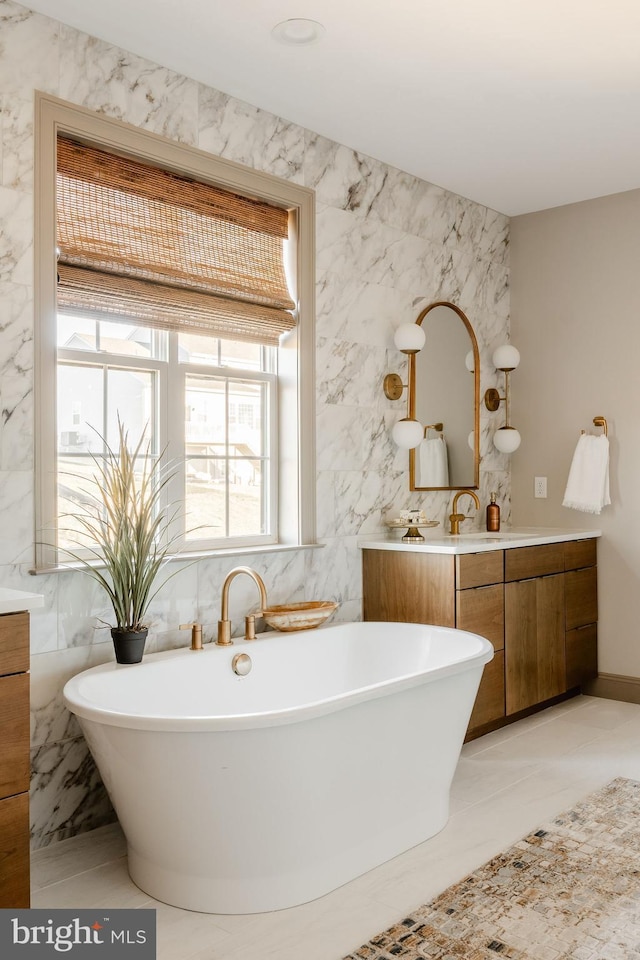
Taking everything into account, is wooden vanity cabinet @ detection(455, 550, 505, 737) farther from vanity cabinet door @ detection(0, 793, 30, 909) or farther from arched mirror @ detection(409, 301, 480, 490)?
vanity cabinet door @ detection(0, 793, 30, 909)

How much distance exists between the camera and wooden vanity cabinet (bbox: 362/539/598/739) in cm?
345

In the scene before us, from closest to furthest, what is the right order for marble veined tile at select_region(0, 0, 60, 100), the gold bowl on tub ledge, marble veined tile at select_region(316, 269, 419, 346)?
marble veined tile at select_region(0, 0, 60, 100), the gold bowl on tub ledge, marble veined tile at select_region(316, 269, 419, 346)

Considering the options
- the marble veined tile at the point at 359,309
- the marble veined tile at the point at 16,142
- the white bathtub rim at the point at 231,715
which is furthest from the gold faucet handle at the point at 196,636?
the marble veined tile at the point at 16,142

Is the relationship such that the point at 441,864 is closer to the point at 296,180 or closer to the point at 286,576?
the point at 286,576

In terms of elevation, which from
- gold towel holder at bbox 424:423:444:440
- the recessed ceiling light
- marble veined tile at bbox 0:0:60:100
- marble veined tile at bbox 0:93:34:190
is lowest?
gold towel holder at bbox 424:423:444:440

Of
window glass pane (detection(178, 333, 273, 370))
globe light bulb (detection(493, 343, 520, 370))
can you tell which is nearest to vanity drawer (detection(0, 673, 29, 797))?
window glass pane (detection(178, 333, 273, 370))

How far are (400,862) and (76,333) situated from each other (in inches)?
80.2

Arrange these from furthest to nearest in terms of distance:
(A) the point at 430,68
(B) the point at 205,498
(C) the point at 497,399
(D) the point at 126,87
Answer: (C) the point at 497,399
(B) the point at 205,498
(A) the point at 430,68
(D) the point at 126,87

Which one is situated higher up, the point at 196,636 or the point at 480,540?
the point at 480,540

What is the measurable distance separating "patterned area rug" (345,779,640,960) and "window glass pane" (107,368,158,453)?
70.2 inches

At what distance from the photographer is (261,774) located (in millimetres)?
2057

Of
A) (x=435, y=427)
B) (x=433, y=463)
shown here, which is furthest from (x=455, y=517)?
(x=435, y=427)

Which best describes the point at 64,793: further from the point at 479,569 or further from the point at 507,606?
the point at 507,606

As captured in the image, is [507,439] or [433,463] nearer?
[433,463]
